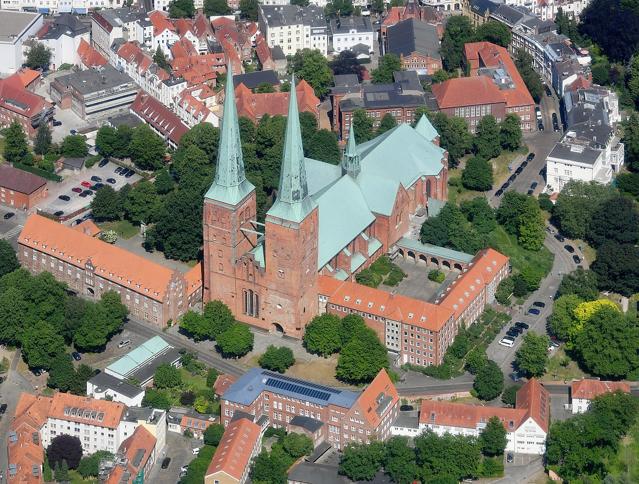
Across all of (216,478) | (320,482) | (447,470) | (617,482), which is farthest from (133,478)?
(617,482)

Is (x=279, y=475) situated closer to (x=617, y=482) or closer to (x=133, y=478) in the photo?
(x=133, y=478)

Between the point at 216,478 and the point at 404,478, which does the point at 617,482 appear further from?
the point at 216,478

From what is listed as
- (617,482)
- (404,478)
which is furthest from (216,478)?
(617,482)

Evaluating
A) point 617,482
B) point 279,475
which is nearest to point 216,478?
point 279,475

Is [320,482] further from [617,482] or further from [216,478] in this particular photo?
[617,482]

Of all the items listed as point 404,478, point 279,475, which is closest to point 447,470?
point 404,478
